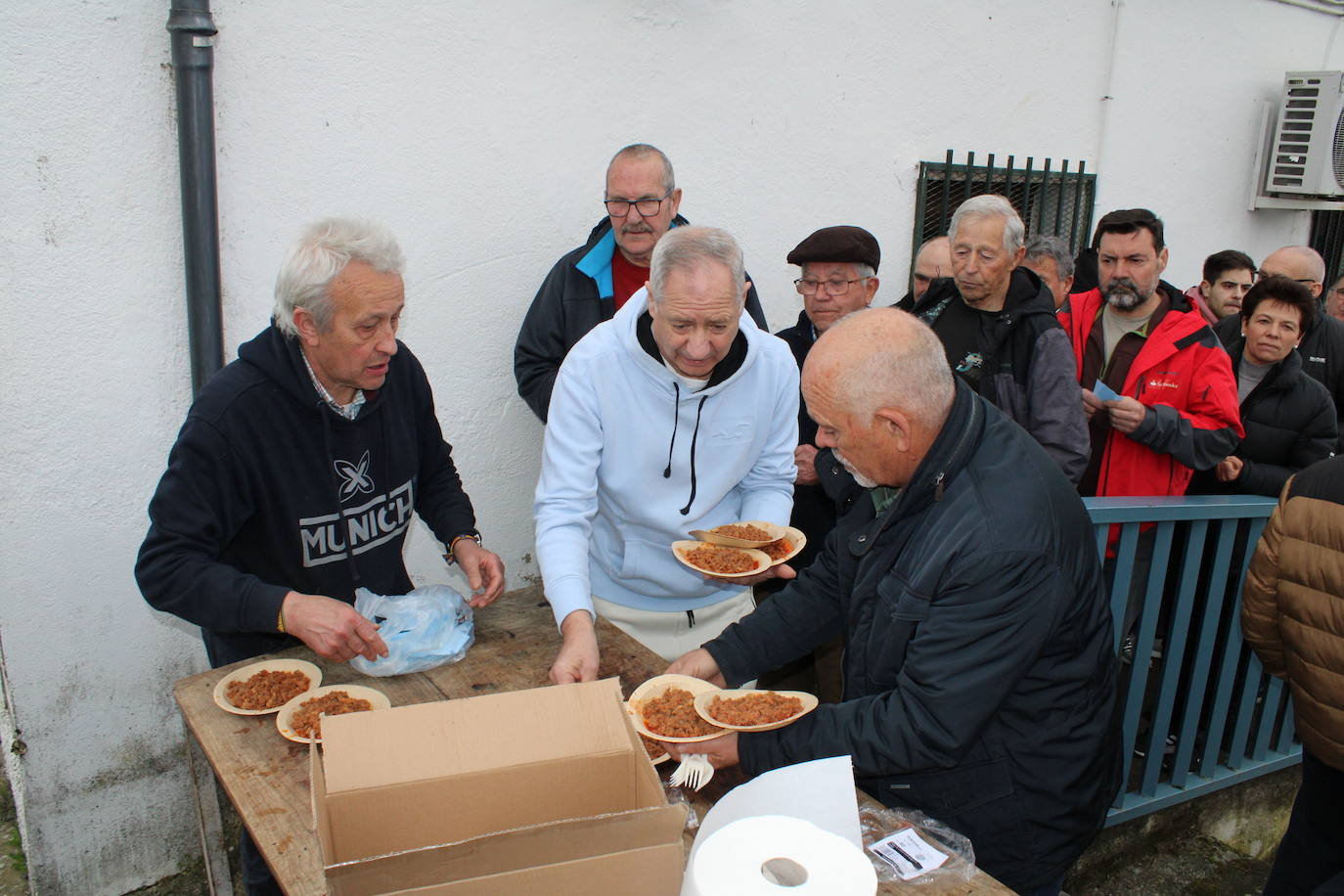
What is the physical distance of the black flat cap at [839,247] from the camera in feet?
12.8

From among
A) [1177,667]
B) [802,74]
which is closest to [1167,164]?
[802,74]

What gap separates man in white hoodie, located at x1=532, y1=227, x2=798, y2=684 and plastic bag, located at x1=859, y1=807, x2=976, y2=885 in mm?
846

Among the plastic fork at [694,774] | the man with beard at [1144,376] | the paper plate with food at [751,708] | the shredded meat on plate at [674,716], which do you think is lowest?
the plastic fork at [694,774]

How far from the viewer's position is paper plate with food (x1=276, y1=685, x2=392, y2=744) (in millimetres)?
2047

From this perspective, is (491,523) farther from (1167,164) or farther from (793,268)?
(1167,164)

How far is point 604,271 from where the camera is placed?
387 centimetres

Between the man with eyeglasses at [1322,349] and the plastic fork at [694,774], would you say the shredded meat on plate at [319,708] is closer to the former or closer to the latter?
the plastic fork at [694,774]

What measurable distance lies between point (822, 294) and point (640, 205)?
0.90m

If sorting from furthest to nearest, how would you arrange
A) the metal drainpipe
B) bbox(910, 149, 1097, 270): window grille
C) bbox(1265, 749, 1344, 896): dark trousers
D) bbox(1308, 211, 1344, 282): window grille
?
bbox(1308, 211, 1344, 282): window grille → bbox(910, 149, 1097, 270): window grille → the metal drainpipe → bbox(1265, 749, 1344, 896): dark trousers

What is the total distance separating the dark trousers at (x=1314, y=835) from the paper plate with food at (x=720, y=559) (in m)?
1.76

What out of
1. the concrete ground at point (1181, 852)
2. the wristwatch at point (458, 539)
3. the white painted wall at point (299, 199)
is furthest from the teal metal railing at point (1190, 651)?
the white painted wall at point (299, 199)

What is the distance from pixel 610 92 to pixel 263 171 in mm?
1625

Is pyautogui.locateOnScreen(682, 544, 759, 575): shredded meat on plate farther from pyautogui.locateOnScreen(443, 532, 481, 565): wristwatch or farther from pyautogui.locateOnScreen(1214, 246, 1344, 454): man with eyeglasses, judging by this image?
pyautogui.locateOnScreen(1214, 246, 1344, 454): man with eyeglasses

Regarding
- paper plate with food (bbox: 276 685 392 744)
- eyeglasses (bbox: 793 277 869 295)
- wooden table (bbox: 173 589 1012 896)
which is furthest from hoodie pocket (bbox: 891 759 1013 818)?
eyeglasses (bbox: 793 277 869 295)
